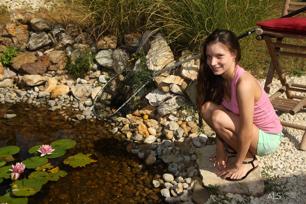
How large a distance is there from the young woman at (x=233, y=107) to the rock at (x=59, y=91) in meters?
2.41

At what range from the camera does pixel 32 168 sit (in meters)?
3.75

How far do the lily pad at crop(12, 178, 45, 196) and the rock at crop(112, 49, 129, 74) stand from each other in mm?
2193

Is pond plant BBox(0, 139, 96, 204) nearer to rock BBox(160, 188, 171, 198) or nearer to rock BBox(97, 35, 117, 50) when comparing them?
rock BBox(160, 188, 171, 198)

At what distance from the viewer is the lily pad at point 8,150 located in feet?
12.7

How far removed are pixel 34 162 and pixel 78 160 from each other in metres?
0.40

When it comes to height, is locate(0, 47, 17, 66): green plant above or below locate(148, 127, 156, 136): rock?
above

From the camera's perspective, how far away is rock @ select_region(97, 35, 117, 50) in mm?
5680

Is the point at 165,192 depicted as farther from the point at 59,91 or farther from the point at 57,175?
the point at 59,91

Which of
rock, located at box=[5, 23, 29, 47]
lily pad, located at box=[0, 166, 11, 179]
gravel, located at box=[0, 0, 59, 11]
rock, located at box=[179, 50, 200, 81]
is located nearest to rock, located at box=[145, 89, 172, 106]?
rock, located at box=[179, 50, 200, 81]

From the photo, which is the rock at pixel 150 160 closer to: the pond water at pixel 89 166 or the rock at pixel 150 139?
the pond water at pixel 89 166

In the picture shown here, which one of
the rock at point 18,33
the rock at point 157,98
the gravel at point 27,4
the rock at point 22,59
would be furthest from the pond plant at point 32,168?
the gravel at point 27,4

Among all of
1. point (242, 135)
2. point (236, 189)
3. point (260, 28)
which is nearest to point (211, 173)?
point (236, 189)

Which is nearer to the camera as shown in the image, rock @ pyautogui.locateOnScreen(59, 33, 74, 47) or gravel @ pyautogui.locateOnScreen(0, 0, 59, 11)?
rock @ pyautogui.locateOnScreen(59, 33, 74, 47)

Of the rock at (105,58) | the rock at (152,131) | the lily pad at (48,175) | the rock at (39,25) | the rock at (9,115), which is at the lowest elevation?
the lily pad at (48,175)
